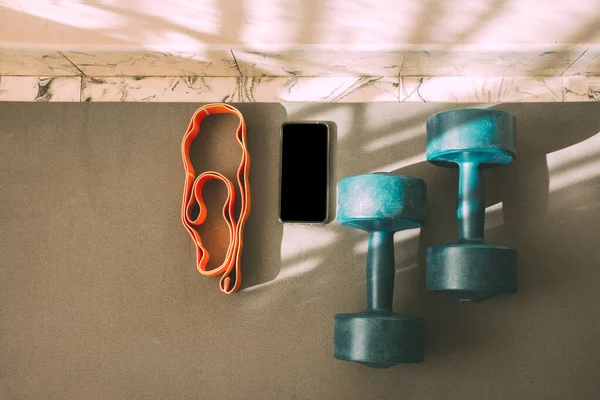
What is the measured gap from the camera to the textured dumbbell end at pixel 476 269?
1318 millimetres

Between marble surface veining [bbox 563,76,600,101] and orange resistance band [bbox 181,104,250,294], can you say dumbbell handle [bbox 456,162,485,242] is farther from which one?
orange resistance band [bbox 181,104,250,294]

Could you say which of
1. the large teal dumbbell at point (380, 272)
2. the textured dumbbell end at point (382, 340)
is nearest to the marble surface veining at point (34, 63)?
the large teal dumbbell at point (380, 272)

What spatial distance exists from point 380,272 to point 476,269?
25 centimetres

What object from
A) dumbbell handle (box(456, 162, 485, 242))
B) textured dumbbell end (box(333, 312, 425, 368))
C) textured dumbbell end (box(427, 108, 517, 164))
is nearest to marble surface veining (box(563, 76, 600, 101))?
textured dumbbell end (box(427, 108, 517, 164))

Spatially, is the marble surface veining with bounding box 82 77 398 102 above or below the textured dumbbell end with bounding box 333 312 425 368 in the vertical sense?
above

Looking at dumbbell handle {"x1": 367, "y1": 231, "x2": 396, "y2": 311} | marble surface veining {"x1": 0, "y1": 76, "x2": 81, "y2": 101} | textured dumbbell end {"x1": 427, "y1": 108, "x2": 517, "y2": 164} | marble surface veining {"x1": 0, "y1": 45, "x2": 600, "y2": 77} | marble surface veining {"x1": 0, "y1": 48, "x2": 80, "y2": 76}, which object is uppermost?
marble surface veining {"x1": 0, "y1": 45, "x2": 600, "y2": 77}

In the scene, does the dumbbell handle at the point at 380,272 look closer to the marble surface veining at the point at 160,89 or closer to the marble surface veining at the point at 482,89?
the marble surface veining at the point at 482,89

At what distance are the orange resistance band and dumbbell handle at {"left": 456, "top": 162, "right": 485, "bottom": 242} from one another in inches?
24.3

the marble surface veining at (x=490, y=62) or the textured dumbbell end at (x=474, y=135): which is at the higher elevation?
the marble surface veining at (x=490, y=62)

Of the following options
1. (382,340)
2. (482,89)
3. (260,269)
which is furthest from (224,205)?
(482,89)

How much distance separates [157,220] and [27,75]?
67 centimetres

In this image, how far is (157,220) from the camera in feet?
5.27

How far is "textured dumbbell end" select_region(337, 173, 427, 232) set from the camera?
53.6 inches

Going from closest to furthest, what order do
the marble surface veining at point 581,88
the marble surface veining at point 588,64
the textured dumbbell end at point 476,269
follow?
the textured dumbbell end at point 476,269 → the marble surface veining at point 588,64 → the marble surface veining at point 581,88
